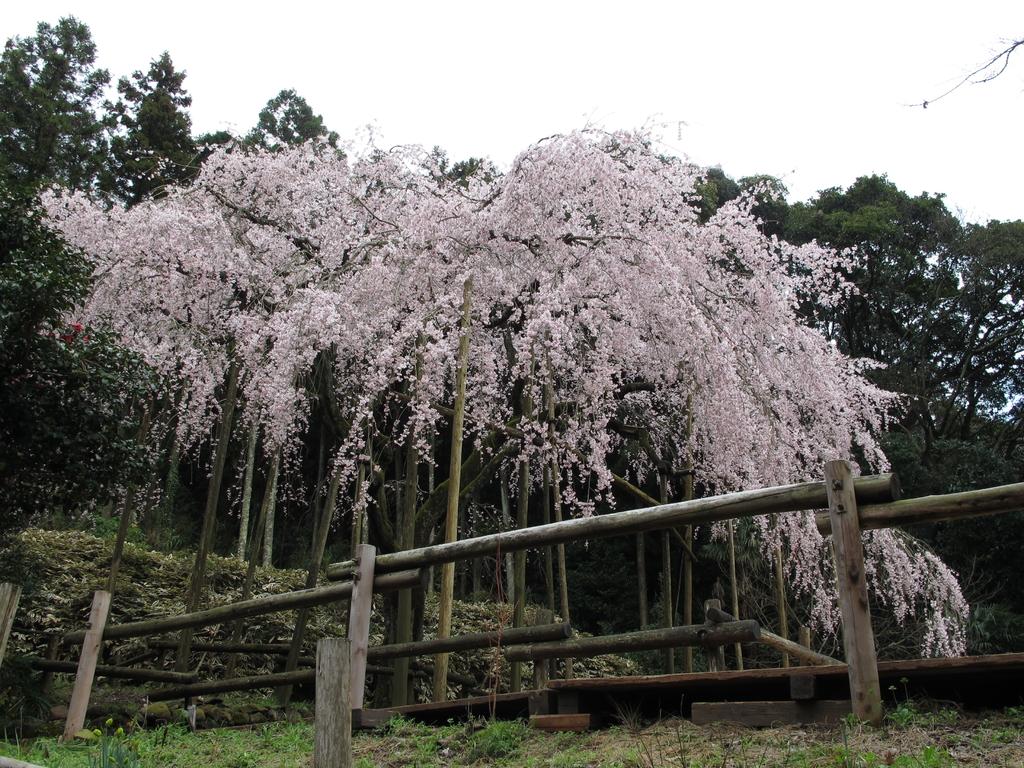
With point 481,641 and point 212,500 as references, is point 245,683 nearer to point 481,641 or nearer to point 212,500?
point 481,641

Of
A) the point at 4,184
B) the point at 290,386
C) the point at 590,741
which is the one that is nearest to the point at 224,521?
the point at 290,386

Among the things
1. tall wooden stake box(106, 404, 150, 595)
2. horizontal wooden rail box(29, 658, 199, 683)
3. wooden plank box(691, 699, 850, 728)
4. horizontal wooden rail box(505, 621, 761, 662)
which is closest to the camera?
wooden plank box(691, 699, 850, 728)

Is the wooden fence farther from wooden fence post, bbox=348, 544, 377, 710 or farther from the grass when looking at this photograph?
the grass

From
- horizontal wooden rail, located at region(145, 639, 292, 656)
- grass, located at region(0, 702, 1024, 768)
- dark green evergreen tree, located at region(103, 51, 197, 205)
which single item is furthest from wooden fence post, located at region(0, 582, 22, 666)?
dark green evergreen tree, located at region(103, 51, 197, 205)

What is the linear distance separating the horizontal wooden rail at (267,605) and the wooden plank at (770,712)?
1859 millimetres

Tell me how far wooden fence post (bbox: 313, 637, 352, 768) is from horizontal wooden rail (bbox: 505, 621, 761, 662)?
1907 mm

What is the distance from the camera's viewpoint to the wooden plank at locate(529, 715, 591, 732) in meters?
4.05

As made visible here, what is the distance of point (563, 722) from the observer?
4066 millimetres

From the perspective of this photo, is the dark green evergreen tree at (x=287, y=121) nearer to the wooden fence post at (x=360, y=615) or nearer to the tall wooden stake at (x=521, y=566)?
the tall wooden stake at (x=521, y=566)

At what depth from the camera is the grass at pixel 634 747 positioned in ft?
9.53

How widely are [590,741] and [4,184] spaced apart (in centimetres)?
684

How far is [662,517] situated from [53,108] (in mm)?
18582

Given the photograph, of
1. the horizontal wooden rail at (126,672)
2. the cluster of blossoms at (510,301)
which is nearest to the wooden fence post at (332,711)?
the horizontal wooden rail at (126,672)

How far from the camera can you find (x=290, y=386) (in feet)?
27.0
